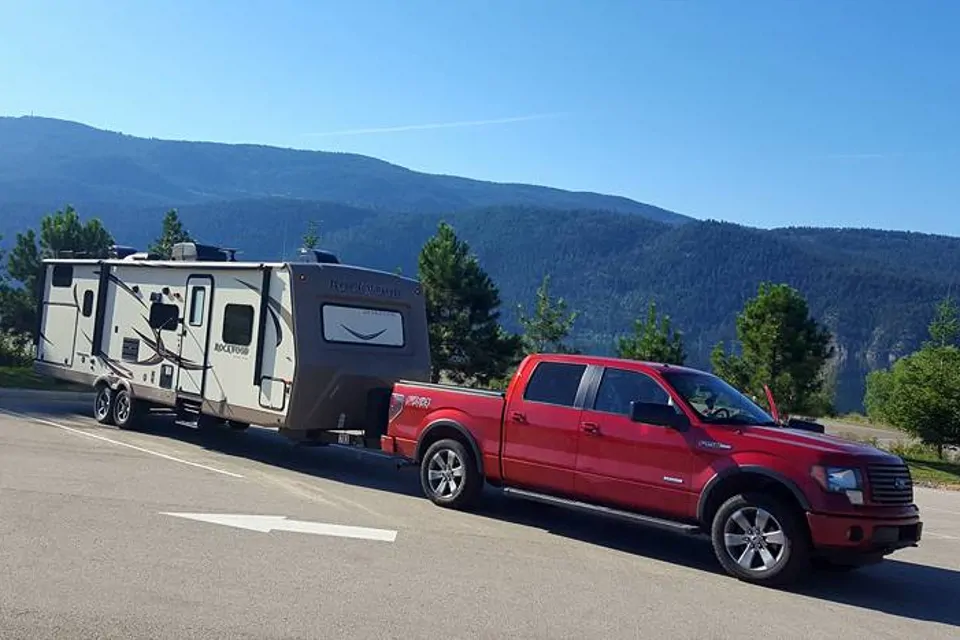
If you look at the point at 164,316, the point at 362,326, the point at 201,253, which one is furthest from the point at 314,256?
the point at 164,316

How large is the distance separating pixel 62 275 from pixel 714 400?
12811 mm

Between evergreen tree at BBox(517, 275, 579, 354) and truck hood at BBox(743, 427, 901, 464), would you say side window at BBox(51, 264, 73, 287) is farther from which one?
evergreen tree at BBox(517, 275, 579, 354)

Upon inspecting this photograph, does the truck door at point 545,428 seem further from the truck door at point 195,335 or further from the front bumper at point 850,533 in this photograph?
the truck door at point 195,335

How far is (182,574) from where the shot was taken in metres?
6.97

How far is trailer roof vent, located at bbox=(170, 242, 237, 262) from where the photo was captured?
589 inches

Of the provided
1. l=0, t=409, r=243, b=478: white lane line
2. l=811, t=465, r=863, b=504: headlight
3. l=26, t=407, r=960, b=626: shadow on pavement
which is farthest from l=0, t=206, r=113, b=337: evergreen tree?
l=811, t=465, r=863, b=504: headlight

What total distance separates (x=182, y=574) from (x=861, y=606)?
5.30 metres

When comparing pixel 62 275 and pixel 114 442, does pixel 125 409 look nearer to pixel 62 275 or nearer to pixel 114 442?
pixel 114 442

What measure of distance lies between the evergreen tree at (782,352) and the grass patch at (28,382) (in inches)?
737

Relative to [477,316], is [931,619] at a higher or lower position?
lower

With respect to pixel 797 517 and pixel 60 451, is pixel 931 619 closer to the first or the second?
pixel 797 517

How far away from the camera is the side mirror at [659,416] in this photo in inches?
342

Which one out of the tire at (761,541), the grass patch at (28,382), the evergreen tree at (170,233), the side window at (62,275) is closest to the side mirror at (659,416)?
the tire at (761,541)

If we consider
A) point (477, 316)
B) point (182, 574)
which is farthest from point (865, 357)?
point (182, 574)
